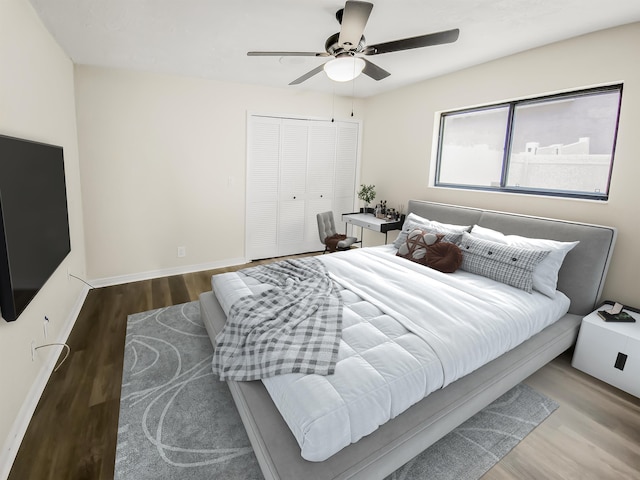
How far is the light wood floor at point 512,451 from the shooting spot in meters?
1.67

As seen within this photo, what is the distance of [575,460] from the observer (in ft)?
5.75

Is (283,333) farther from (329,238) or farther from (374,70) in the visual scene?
(329,238)

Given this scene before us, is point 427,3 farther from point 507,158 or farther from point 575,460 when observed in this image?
point 575,460

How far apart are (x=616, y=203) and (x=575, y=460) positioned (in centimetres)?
196

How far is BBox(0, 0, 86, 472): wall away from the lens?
1.75 metres

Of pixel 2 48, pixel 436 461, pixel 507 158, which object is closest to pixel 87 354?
pixel 2 48

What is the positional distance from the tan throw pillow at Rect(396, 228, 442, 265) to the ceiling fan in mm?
1481

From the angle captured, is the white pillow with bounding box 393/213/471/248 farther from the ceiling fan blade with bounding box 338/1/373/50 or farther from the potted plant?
the ceiling fan blade with bounding box 338/1/373/50

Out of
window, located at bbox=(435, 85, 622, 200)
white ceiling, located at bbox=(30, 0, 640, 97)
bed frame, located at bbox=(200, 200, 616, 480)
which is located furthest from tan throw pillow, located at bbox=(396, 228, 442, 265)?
white ceiling, located at bbox=(30, 0, 640, 97)

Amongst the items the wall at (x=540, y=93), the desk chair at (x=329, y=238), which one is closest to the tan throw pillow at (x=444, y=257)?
the wall at (x=540, y=93)


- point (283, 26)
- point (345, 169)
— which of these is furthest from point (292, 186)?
point (283, 26)

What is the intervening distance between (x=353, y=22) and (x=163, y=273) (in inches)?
144

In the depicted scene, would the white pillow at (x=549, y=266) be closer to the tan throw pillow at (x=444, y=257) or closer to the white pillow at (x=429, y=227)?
the tan throw pillow at (x=444, y=257)

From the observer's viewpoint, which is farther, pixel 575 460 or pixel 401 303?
pixel 401 303
